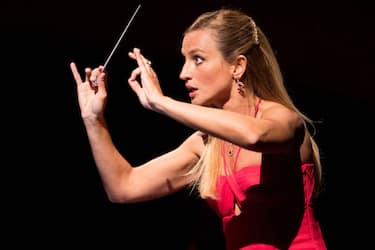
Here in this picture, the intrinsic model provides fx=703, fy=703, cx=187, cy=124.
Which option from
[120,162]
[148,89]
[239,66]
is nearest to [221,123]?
[148,89]

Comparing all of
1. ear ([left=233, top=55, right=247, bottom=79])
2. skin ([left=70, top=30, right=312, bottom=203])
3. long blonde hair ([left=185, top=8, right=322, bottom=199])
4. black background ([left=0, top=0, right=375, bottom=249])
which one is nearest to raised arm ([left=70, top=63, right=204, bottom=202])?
skin ([left=70, top=30, right=312, bottom=203])

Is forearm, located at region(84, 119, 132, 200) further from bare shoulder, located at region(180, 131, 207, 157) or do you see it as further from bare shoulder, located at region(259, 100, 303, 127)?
bare shoulder, located at region(259, 100, 303, 127)

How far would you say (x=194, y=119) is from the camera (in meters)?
1.15

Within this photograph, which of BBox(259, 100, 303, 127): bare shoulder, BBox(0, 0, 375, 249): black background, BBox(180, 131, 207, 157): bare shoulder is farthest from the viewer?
BBox(0, 0, 375, 249): black background

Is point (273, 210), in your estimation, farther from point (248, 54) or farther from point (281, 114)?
point (248, 54)

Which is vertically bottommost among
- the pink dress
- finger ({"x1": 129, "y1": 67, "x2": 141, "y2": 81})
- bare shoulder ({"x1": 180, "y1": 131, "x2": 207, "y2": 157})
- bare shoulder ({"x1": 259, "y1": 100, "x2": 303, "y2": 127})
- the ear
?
the pink dress

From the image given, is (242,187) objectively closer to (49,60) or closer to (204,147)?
(204,147)

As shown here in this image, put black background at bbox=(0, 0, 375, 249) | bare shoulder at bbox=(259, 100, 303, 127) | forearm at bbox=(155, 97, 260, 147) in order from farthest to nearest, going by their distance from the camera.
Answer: black background at bbox=(0, 0, 375, 249)
bare shoulder at bbox=(259, 100, 303, 127)
forearm at bbox=(155, 97, 260, 147)

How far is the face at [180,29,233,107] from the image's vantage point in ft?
4.45

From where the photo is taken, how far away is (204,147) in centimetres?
154

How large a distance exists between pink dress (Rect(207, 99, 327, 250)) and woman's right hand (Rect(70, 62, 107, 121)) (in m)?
0.30

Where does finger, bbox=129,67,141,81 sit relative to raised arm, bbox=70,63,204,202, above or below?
above

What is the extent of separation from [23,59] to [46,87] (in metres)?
0.11

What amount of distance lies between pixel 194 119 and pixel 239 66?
275 mm
